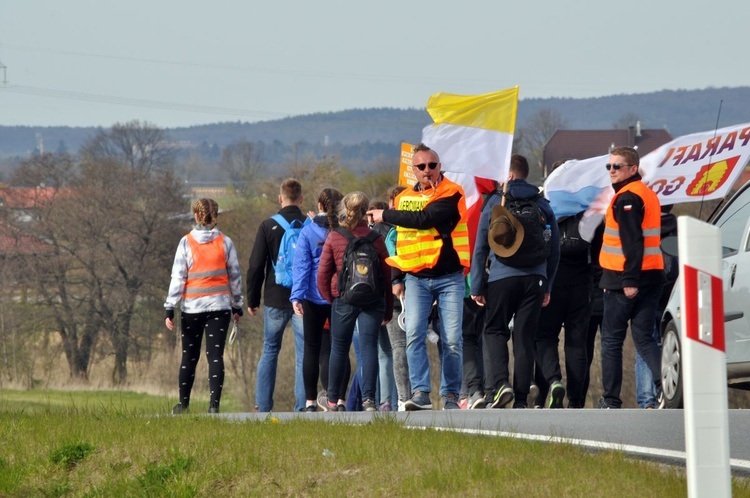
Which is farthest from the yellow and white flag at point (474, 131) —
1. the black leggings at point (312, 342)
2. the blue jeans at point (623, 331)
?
the black leggings at point (312, 342)

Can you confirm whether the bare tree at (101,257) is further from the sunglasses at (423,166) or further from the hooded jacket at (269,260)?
the sunglasses at (423,166)

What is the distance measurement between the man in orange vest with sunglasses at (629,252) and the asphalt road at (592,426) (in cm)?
131

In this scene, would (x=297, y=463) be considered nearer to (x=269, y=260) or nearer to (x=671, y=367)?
(x=671, y=367)

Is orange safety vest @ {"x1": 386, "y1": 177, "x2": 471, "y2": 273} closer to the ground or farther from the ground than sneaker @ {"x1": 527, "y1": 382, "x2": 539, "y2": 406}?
farther from the ground

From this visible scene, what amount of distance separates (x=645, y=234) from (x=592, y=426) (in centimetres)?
248

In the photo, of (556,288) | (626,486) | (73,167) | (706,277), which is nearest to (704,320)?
(706,277)

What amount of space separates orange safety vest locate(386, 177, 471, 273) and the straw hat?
0.22m

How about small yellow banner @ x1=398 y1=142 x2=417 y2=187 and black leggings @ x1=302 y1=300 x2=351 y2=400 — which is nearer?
black leggings @ x1=302 y1=300 x2=351 y2=400

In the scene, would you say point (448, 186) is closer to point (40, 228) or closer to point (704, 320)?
point (704, 320)

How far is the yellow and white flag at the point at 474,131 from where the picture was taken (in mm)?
11648

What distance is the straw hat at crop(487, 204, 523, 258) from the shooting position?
10.6m

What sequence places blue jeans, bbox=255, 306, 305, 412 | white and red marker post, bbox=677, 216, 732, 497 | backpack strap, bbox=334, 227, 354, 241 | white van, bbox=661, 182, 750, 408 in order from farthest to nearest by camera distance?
blue jeans, bbox=255, 306, 305, 412
backpack strap, bbox=334, 227, 354, 241
white van, bbox=661, 182, 750, 408
white and red marker post, bbox=677, 216, 732, 497

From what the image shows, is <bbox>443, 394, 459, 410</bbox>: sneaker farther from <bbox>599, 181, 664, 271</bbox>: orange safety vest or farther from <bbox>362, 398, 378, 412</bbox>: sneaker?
<bbox>599, 181, 664, 271</bbox>: orange safety vest

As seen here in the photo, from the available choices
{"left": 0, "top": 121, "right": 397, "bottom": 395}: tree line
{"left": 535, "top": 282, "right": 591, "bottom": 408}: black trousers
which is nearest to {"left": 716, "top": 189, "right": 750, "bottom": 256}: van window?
{"left": 535, "top": 282, "right": 591, "bottom": 408}: black trousers
